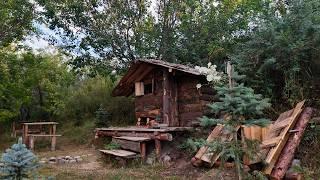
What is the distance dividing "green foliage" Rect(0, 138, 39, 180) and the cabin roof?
6660 mm

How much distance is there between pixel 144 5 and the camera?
17.4 m

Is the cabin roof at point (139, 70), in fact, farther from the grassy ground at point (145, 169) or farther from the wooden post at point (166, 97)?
the grassy ground at point (145, 169)

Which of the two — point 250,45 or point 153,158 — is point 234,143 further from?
point 250,45

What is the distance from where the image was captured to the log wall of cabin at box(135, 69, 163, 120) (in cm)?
1252

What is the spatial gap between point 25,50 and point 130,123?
21.8 feet

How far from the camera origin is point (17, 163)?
4195mm

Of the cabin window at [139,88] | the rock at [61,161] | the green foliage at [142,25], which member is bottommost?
the rock at [61,161]

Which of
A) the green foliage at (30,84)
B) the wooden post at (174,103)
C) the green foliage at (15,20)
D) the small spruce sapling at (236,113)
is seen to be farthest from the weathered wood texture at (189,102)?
the green foliage at (15,20)

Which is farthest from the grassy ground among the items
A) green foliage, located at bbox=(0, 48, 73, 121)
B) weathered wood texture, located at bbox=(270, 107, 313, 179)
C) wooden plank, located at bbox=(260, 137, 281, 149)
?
green foliage, located at bbox=(0, 48, 73, 121)

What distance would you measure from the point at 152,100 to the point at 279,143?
662cm

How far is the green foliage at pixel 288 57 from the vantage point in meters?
9.37

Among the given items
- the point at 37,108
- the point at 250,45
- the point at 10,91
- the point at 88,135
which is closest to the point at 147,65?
the point at 250,45

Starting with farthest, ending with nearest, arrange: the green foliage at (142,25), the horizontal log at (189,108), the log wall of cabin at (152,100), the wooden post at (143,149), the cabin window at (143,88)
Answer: the green foliage at (142,25), the cabin window at (143,88), the log wall of cabin at (152,100), the horizontal log at (189,108), the wooden post at (143,149)

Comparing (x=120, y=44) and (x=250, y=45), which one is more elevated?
(x=120, y=44)
